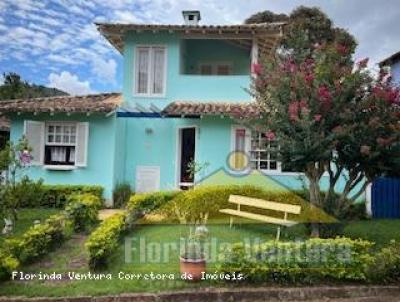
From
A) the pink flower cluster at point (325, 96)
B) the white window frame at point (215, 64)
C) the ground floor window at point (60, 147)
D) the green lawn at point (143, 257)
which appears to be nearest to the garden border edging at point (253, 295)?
the green lawn at point (143, 257)

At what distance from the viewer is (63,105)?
18.1m

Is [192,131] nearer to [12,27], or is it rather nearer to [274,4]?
[12,27]

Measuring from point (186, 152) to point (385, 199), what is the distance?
7.85 m

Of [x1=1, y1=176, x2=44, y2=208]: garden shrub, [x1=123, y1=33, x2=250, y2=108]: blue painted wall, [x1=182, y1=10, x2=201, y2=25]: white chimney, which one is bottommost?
[x1=1, y1=176, x2=44, y2=208]: garden shrub

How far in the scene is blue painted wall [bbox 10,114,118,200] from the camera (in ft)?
59.6

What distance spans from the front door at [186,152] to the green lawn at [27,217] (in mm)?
5190

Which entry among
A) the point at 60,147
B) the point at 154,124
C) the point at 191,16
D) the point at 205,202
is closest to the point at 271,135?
the point at 205,202

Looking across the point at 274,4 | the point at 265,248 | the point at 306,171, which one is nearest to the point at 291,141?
the point at 306,171

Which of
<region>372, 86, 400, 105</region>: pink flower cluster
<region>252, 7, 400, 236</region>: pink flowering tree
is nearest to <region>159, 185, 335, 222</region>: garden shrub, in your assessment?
<region>252, 7, 400, 236</region>: pink flowering tree

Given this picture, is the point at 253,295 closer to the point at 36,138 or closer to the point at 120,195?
the point at 120,195

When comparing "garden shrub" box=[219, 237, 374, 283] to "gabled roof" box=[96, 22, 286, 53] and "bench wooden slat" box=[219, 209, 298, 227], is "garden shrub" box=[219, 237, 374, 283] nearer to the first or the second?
"bench wooden slat" box=[219, 209, 298, 227]

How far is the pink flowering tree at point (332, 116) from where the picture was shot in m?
10.9

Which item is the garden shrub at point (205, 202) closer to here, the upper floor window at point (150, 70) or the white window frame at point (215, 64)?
the upper floor window at point (150, 70)

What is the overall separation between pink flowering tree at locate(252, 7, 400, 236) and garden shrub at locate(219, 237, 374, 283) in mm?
2609
